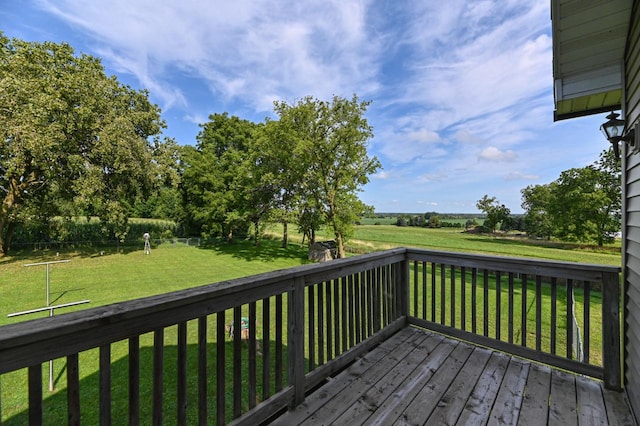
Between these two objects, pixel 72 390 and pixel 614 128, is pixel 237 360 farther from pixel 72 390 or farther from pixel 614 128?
pixel 614 128

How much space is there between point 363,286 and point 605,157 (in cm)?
2242

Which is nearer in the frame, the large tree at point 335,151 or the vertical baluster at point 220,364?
the vertical baluster at point 220,364

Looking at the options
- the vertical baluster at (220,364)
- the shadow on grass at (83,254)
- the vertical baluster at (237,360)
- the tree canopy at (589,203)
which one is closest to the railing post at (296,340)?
the vertical baluster at (237,360)

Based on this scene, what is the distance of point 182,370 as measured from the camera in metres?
1.30

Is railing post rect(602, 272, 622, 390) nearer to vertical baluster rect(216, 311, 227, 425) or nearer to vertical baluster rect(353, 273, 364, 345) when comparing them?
vertical baluster rect(353, 273, 364, 345)

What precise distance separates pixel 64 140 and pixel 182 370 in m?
14.2

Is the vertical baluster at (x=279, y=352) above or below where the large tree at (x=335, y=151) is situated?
below

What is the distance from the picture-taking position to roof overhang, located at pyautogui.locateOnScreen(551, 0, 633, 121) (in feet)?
6.80

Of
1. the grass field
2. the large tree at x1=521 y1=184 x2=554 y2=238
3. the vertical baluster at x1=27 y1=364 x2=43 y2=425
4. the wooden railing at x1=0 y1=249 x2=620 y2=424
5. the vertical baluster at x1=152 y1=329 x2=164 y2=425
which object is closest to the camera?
the vertical baluster at x1=27 y1=364 x2=43 y2=425

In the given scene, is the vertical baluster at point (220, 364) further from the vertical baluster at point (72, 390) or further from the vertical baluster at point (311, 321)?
the vertical baluster at point (311, 321)

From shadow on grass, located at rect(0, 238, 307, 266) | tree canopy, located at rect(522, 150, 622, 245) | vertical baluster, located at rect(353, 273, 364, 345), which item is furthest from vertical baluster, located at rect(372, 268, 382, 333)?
tree canopy, located at rect(522, 150, 622, 245)

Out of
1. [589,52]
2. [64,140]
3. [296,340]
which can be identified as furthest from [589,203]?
[64,140]

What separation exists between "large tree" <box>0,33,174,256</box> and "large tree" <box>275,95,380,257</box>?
766 cm

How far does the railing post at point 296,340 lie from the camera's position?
181 cm
